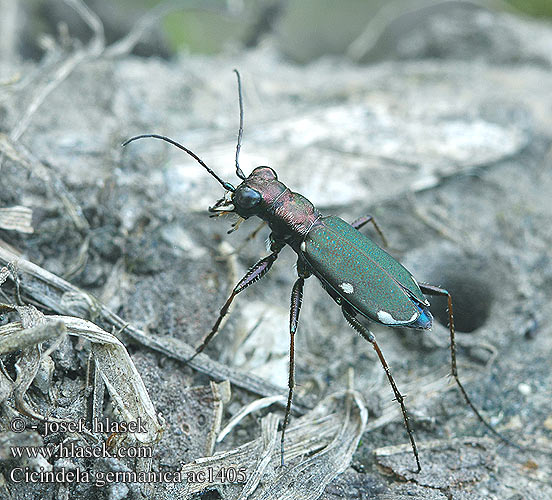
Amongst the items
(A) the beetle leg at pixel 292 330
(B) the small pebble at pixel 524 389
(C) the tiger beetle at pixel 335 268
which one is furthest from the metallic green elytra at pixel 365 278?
(B) the small pebble at pixel 524 389

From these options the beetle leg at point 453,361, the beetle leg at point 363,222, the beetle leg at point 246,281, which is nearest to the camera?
the beetle leg at point 246,281

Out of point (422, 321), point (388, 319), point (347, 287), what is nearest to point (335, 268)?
point (347, 287)

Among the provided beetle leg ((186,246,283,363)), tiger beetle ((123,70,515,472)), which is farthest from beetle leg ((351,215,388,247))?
beetle leg ((186,246,283,363))

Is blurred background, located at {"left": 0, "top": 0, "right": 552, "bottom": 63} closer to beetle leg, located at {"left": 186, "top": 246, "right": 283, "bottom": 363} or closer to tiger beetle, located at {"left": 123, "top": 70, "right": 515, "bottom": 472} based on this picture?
tiger beetle, located at {"left": 123, "top": 70, "right": 515, "bottom": 472}

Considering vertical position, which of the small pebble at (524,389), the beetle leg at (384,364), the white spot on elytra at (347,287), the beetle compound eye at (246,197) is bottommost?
the small pebble at (524,389)

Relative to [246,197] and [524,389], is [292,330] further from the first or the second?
[524,389]

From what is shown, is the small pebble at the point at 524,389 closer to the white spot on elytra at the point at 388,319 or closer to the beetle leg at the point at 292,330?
the white spot on elytra at the point at 388,319
